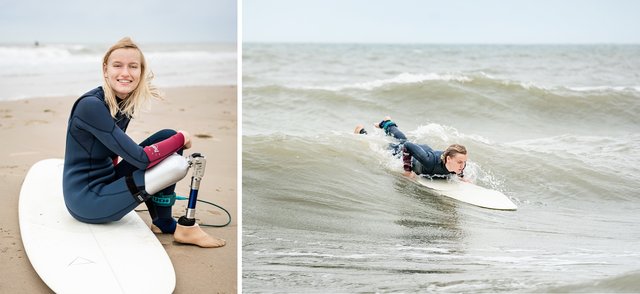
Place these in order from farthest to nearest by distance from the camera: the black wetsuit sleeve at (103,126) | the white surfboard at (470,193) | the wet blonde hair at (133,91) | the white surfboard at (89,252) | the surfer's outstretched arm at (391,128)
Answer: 1. the surfer's outstretched arm at (391,128)
2. the white surfboard at (470,193)
3. the wet blonde hair at (133,91)
4. the black wetsuit sleeve at (103,126)
5. the white surfboard at (89,252)

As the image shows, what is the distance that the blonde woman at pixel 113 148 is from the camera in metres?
2.28

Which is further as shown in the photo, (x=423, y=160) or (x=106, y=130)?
(x=423, y=160)

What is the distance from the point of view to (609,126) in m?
3.09

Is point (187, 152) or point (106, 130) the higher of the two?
point (106, 130)

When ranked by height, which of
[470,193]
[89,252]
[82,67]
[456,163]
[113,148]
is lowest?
[89,252]

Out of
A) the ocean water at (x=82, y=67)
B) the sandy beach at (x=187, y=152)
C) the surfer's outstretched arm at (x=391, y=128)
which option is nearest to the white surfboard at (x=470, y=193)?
the surfer's outstretched arm at (x=391, y=128)

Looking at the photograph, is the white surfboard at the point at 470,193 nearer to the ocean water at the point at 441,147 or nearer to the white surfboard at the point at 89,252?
the ocean water at the point at 441,147

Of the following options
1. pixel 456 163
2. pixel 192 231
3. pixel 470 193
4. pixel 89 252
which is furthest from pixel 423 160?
pixel 89 252

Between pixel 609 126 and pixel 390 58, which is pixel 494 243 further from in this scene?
pixel 390 58

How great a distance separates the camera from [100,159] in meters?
2.40

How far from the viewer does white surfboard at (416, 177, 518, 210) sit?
2.79 metres

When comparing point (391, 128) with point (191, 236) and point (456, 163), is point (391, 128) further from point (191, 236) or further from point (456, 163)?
point (191, 236)

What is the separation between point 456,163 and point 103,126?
4.82 ft

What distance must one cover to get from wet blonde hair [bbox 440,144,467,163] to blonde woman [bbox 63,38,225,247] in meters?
1.09
